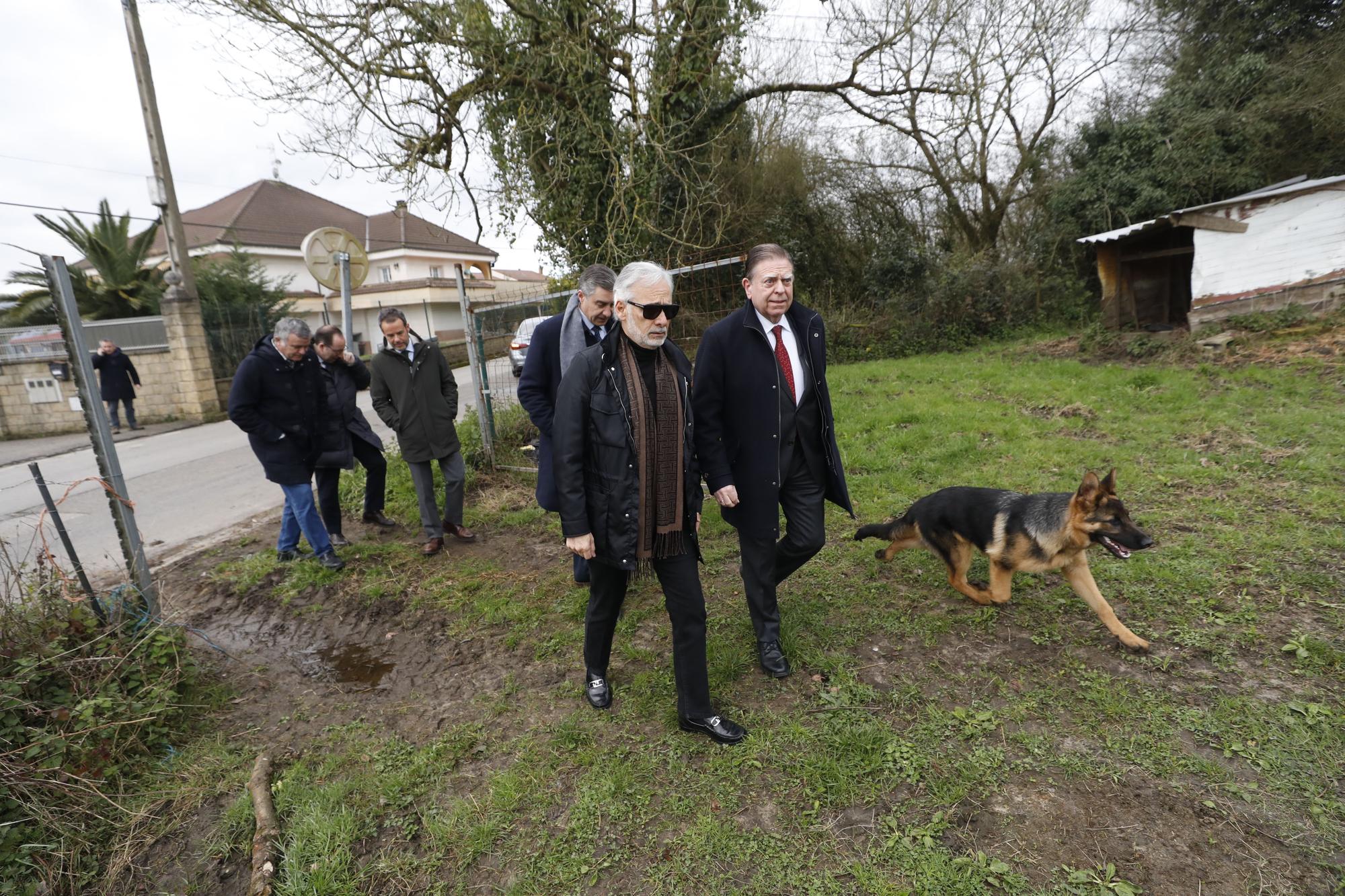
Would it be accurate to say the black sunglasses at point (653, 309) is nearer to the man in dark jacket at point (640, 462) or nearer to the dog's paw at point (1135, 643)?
the man in dark jacket at point (640, 462)

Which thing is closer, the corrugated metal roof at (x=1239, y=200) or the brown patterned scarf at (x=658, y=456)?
the brown patterned scarf at (x=658, y=456)

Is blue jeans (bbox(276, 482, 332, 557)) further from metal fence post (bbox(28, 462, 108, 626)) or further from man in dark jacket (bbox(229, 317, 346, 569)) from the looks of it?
metal fence post (bbox(28, 462, 108, 626))

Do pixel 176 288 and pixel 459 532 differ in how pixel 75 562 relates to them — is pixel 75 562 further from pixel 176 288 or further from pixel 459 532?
pixel 176 288

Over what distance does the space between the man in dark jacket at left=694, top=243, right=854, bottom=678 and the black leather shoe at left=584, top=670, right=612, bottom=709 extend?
2.74ft

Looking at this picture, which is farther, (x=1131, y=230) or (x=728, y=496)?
(x=1131, y=230)

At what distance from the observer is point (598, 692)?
10.7 feet

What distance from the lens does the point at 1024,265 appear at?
14.9m

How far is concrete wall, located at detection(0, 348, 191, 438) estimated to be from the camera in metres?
14.3

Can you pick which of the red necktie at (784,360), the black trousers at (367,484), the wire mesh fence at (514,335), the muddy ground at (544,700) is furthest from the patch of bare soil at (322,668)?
the wire mesh fence at (514,335)

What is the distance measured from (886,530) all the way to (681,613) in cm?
192

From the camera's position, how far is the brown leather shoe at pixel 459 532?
5.70 meters

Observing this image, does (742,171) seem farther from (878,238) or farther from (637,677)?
(637,677)

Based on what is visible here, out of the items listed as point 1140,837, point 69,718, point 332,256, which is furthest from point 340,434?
point 1140,837

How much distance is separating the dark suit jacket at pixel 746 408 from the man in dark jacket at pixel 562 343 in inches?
41.4
